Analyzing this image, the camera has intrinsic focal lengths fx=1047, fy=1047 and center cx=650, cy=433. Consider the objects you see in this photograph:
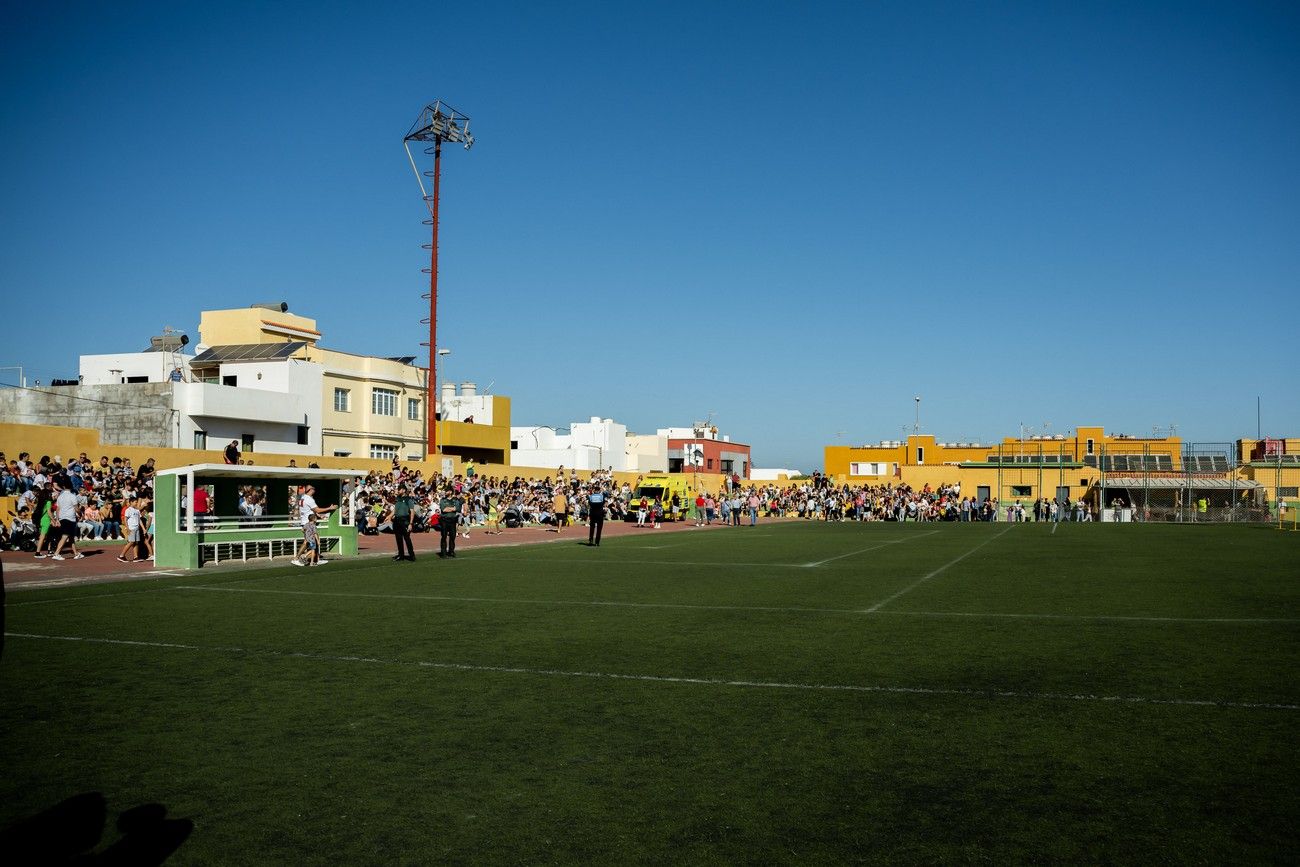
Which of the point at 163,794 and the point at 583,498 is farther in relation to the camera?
the point at 583,498

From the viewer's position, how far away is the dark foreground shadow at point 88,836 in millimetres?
4770

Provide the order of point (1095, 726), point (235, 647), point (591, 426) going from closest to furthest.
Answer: point (1095, 726) → point (235, 647) → point (591, 426)

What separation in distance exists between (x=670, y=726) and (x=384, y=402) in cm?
5438

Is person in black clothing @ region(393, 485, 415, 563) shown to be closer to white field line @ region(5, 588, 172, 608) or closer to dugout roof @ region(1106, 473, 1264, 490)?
white field line @ region(5, 588, 172, 608)

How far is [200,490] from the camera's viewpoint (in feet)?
69.7

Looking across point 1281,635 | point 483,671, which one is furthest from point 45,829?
point 1281,635

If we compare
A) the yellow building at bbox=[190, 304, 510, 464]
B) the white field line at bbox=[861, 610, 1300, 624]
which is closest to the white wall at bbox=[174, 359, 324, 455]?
the yellow building at bbox=[190, 304, 510, 464]

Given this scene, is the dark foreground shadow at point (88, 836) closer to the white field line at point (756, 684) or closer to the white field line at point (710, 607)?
the white field line at point (756, 684)

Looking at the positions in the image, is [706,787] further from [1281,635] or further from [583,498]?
[583,498]

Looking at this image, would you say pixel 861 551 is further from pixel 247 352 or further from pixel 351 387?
pixel 247 352

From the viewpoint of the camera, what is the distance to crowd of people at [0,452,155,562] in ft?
69.9

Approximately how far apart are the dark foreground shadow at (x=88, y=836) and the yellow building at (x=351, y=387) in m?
48.5

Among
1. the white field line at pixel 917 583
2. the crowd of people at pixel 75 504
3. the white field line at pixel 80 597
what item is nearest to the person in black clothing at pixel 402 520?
the crowd of people at pixel 75 504

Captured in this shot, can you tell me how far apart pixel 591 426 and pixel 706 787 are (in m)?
88.4
